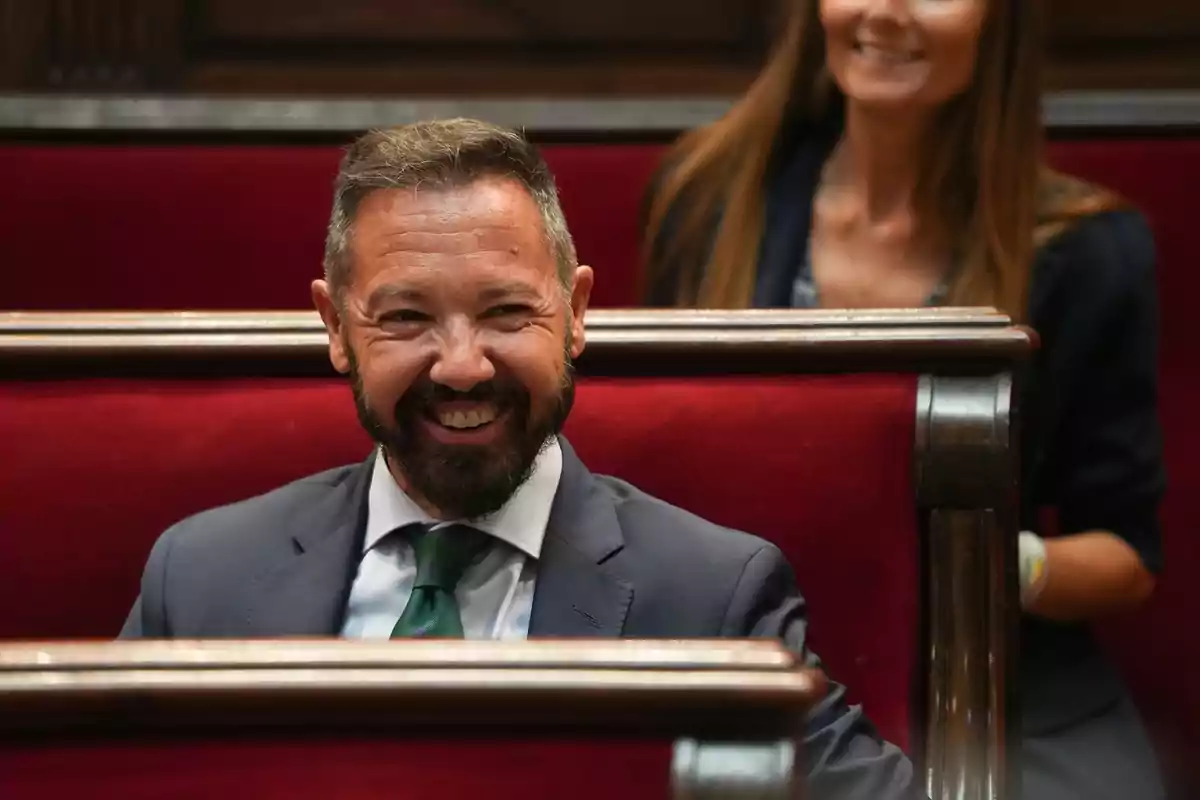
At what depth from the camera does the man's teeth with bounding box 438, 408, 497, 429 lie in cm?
65

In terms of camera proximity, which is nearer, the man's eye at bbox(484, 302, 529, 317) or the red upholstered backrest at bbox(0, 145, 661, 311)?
the man's eye at bbox(484, 302, 529, 317)

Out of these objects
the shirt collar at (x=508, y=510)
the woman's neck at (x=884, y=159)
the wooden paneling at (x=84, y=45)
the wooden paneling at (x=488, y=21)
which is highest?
the wooden paneling at (x=488, y=21)

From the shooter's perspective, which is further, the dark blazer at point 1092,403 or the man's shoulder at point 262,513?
the dark blazer at point 1092,403

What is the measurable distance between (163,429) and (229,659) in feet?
1.03

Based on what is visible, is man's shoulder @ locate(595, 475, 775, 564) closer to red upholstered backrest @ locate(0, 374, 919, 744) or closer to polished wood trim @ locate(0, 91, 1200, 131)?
red upholstered backrest @ locate(0, 374, 919, 744)

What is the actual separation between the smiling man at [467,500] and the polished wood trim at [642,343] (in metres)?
0.07

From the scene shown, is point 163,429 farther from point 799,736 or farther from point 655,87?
point 655,87

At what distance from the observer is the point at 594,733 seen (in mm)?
461

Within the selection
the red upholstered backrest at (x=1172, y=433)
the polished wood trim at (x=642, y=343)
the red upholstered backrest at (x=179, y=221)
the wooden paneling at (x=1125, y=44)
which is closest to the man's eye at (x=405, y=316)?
the polished wood trim at (x=642, y=343)

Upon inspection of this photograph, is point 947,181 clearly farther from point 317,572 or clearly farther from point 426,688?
point 426,688

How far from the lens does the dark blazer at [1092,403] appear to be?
2.99 feet

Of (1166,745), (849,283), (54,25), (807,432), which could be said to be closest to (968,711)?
(807,432)

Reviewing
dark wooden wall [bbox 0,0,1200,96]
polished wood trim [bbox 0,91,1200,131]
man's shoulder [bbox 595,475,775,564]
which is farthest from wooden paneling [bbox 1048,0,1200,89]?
man's shoulder [bbox 595,475,775,564]

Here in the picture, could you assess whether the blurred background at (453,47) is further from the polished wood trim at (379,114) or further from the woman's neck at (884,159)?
the woman's neck at (884,159)
